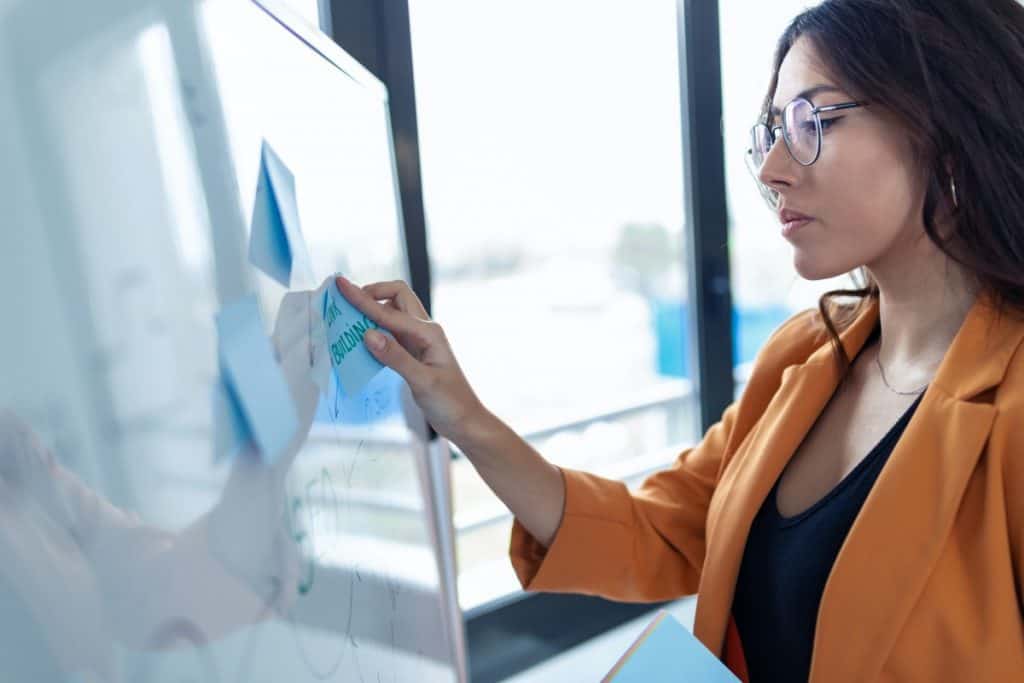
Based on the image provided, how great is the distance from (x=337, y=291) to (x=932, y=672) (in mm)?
666

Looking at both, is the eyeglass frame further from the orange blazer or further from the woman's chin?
the orange blazer

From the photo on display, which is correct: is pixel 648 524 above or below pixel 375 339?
below

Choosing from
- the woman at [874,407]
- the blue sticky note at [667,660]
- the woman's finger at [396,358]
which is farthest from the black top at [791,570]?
the woman's finger at [396,358]

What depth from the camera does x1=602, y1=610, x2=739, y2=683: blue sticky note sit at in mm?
652

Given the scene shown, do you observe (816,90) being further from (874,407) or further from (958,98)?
(874,407)

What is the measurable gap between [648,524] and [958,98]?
2.05 feet

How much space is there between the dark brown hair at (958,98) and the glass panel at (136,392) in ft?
2.07

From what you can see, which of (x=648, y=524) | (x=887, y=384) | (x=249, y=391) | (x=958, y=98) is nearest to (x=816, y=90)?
(x=958, y=98)

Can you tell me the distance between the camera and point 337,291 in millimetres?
678

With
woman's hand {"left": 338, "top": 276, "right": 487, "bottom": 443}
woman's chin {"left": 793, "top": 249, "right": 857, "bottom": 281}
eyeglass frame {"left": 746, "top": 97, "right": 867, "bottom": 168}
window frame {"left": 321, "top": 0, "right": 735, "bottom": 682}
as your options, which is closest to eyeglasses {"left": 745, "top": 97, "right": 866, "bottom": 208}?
eyeglass frame {"left": 746, "top": 97, "right": 867, "bottom": 168}

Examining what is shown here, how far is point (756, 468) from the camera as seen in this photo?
101 centimetres

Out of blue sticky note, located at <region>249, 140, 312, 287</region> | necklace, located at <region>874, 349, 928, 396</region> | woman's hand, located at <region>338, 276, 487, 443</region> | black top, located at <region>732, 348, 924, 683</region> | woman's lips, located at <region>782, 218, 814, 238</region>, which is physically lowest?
black top, located at <region>732, 348, 924, 683</region>

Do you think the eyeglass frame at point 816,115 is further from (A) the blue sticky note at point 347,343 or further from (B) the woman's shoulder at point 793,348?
(A) the blue sticky note at point 347,343

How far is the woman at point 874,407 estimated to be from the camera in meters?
0.81
